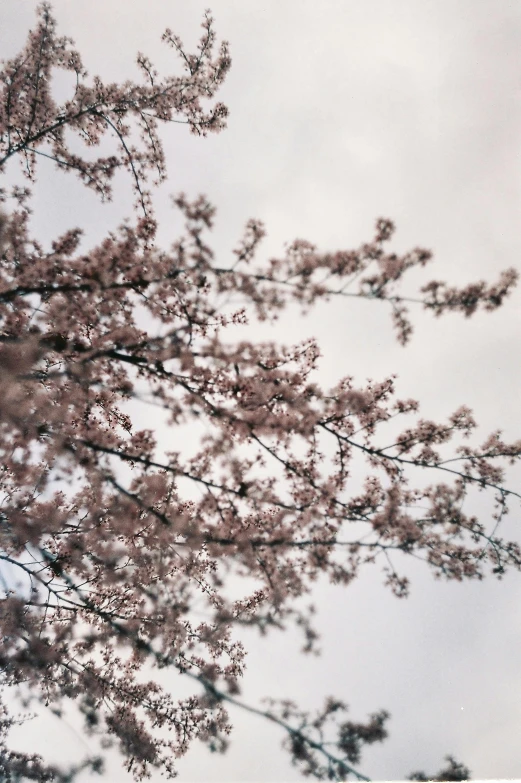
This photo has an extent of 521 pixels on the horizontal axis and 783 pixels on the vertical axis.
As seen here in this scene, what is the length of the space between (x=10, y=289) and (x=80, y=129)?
2.81m

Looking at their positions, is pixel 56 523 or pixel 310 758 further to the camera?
pixel 56 523


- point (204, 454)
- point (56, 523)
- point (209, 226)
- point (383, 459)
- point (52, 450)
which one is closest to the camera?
point (209, 226)

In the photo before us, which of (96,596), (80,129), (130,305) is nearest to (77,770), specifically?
(96,596)

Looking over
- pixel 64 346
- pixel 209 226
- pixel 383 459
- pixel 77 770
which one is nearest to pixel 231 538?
pixel 383 459

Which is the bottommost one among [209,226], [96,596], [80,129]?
[96,596]

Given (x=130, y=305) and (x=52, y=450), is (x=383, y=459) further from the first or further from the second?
(x=52, y=450)

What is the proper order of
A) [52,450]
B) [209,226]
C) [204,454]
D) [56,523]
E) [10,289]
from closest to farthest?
[209,226]
[10,289]
[204,454]
[52,450]
[56,523]

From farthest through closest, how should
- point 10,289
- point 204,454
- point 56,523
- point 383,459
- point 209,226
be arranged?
point 56,523 → point 383,459 → point 204,454 → point 10,289 → point 209,226

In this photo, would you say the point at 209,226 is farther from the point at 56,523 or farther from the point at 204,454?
the point at 56,523

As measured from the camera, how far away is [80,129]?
4727 millimetres

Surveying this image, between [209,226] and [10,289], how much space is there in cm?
187

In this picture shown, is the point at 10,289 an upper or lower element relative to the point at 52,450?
upper

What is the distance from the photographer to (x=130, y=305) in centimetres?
367

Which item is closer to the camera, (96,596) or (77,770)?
(77,770)
